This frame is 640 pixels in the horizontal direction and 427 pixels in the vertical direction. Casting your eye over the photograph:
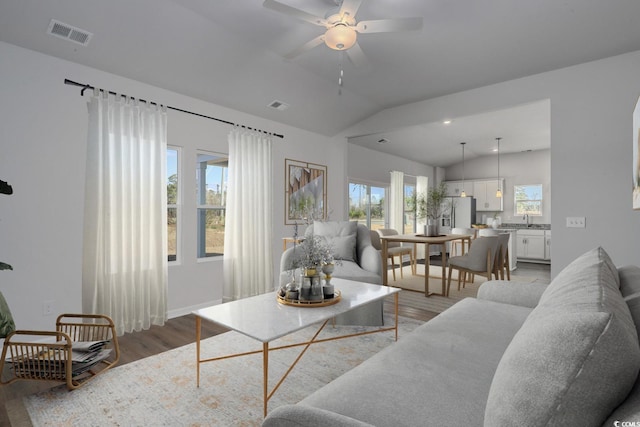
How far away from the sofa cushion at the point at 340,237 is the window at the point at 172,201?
5.38ft

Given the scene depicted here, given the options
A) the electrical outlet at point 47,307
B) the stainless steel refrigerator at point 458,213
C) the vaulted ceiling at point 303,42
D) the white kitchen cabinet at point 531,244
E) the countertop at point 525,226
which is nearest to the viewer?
the vaulted ceiling at point 303,42

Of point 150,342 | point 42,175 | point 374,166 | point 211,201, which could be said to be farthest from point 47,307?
point 374,166

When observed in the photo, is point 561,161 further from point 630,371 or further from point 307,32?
point 630,371

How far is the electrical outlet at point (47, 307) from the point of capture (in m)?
2.80

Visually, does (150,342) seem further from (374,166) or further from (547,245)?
(547,245)

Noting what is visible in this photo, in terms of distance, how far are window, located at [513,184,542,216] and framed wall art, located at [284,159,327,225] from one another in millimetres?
5871

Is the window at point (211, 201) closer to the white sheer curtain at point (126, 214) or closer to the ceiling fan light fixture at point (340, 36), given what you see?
the white sheer curtain at point (126, 214)

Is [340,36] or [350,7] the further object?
[340,36]

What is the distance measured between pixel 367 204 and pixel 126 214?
16.9 ft

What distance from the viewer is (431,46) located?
3.22 meters

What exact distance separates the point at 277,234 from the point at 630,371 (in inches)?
171

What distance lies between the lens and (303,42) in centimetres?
325

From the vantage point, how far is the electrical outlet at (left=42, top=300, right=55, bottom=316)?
9.18 ft

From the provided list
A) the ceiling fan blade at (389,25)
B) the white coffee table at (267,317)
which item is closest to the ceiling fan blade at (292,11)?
the ceiling fan blade at (389,25)
